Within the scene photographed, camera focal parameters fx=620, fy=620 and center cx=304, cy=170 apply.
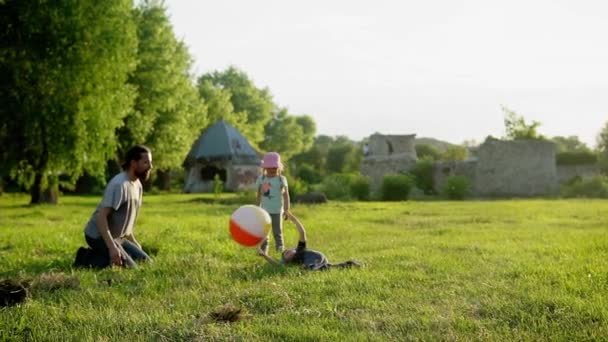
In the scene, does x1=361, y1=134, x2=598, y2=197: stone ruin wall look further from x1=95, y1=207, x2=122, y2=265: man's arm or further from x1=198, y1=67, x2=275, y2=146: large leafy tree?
x1=95, y1=207, x2=122, y2=265: man's arm

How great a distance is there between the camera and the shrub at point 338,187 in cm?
3606

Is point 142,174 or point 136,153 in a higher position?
point 136,153

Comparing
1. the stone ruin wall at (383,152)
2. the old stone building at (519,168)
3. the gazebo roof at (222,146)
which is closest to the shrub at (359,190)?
the old stone building at (519,168)

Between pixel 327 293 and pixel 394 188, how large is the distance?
1207 inches

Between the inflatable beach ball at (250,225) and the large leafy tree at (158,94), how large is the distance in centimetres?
3004

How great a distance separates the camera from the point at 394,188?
36.8 meters

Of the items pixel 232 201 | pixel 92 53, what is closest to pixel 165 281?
pixel 92 53

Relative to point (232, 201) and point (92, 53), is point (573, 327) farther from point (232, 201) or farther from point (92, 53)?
point (232, 201)

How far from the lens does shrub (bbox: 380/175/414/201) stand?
121 feet

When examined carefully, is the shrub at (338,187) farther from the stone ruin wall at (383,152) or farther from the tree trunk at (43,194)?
the stone ruin wall at (383,152)

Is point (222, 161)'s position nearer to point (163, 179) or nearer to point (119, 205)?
point (163, 179)

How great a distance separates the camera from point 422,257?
9438mm

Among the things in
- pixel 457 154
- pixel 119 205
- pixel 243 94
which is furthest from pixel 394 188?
pixel 243 94

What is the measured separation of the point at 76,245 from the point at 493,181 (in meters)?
39.5
